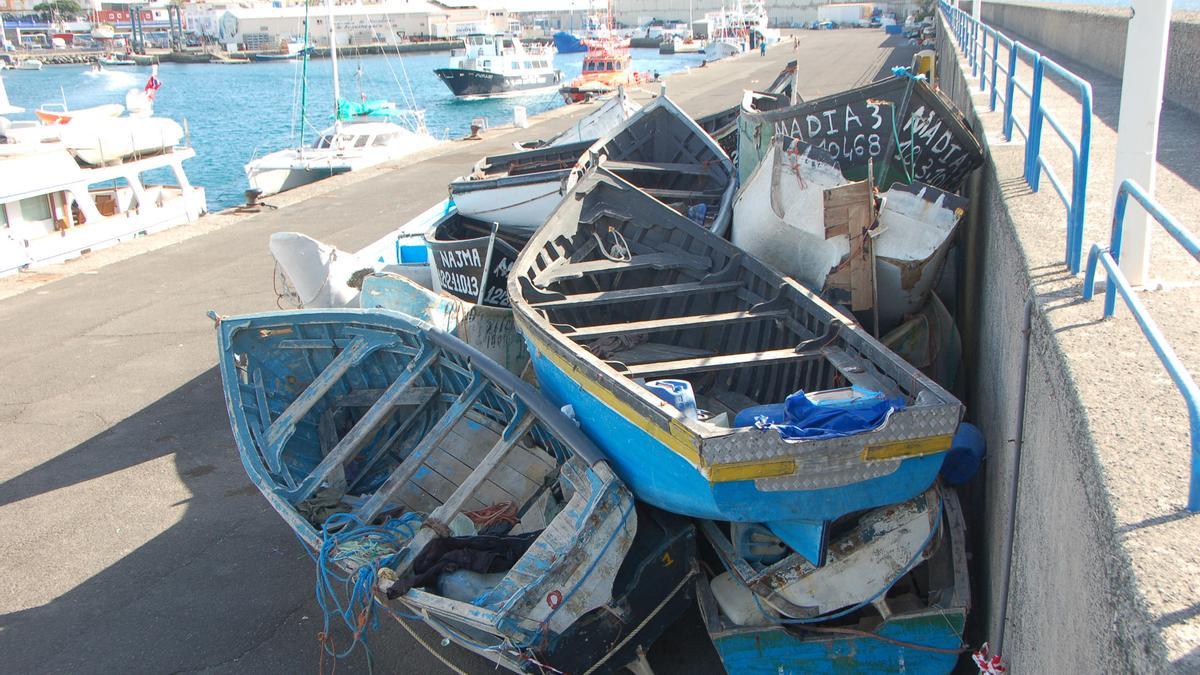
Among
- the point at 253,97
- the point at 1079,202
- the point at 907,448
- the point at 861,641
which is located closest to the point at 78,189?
the point at 861,641

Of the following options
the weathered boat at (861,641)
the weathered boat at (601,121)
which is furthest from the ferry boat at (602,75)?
the weathered boat at (861,641)

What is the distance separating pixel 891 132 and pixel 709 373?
3342mm

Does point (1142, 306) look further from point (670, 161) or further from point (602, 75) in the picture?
point (602, 75)

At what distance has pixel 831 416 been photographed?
4.47 m

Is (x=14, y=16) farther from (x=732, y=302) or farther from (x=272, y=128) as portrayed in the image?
(x=732, y=302)

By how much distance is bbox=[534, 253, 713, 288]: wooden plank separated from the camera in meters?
7.25

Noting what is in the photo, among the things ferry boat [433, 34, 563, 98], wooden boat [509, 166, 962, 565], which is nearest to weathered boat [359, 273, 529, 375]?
wooden boat [509, 166, 962, 565]

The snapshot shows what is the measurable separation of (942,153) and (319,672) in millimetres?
6313

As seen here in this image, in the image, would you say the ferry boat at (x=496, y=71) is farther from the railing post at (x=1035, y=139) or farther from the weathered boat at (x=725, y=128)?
the railing post at (x=1035, y=139)

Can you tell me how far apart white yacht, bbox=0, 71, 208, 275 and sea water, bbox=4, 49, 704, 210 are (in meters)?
4.96

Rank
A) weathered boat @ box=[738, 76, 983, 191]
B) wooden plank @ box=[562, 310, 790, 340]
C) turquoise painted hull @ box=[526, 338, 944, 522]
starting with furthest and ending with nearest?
weathered boat @ box=[738, 76, 983, 191] → wooden plank @ box=[562, 310, 790, 340] → turquoise painted hull @ box=[526, 338, 944, 522]

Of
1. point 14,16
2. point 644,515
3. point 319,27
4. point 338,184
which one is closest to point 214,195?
point 338,184

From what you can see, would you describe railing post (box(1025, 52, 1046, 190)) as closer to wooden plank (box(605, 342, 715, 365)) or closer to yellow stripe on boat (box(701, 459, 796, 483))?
wooden plank (box(605, 342, 715, 365))

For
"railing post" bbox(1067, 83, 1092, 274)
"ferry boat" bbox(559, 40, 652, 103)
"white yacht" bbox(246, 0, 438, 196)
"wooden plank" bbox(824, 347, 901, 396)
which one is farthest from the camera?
"ferry boat" bbox(559, 40, 652, 103)
